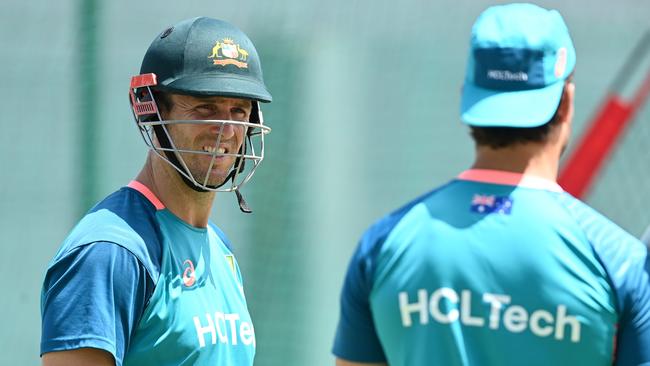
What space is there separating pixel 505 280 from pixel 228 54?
122 centimetres

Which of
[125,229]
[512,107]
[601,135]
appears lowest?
[601,135]

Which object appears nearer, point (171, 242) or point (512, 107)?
point (512, 107)

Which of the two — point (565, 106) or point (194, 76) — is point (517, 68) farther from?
point (194, 76)

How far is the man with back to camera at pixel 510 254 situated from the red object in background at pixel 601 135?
3.47 metres

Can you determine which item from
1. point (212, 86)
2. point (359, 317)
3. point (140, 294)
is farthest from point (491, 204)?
point (212, 86)

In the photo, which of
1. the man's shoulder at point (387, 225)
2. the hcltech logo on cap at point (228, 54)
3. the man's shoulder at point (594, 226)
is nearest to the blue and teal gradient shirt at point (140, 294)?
the hcltech logo on cap at point (228, 54)

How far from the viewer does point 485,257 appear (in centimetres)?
201

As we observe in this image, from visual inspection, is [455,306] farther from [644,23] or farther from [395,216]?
[644,23]

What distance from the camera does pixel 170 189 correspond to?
2.90 meters

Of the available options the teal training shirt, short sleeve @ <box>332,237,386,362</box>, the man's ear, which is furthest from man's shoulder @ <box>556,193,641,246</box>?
short sleeve @ <box>332,237,386,362</box>

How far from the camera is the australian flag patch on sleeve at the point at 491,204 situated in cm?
203

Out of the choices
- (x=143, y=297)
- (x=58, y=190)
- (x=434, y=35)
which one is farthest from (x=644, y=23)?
(x=143, y=297)

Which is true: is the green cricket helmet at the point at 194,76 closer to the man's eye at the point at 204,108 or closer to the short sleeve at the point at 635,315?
the man's eye at the point at 204,108

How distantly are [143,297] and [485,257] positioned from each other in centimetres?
91
